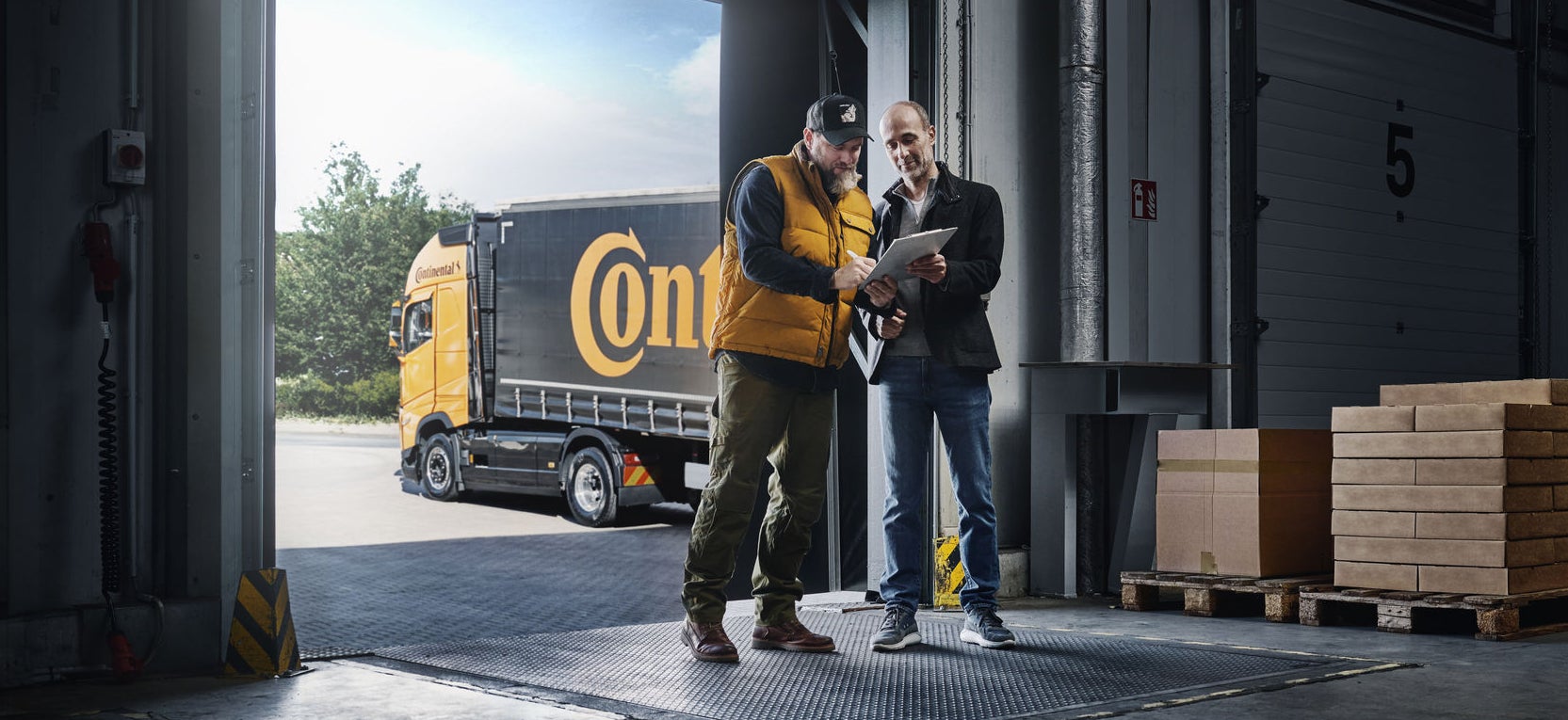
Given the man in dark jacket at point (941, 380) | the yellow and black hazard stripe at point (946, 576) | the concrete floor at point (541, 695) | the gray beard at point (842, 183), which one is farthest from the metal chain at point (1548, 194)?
the gray beard at point (842, 183)

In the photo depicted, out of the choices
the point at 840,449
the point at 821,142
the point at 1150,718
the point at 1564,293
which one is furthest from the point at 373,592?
the point at 1564,293

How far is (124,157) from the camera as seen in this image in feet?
13.5

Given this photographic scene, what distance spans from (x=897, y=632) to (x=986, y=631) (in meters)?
0.33

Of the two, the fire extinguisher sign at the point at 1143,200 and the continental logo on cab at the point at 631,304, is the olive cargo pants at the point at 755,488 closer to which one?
the fire extinguisher sign at the point at 1143,200

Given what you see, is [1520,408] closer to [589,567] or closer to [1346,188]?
[1346,188]

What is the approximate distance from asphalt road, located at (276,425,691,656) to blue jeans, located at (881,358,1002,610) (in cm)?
198

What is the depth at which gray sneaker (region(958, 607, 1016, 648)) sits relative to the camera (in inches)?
184

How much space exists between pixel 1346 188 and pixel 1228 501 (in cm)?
312

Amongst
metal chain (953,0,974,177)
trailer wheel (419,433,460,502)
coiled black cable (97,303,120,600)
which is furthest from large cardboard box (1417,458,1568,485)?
trailer wheel (419,433,460,502)

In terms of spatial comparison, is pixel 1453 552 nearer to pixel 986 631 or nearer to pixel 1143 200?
pixel 986 631

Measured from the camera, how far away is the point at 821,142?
451cm

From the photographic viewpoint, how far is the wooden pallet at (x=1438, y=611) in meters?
4.95

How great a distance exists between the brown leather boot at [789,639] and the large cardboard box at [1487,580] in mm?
2456

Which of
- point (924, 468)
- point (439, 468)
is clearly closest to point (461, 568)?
point (924, 468)
